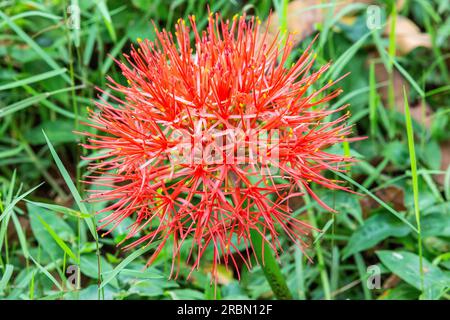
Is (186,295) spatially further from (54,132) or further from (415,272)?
(54,132)

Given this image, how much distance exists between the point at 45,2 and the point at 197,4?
0.44 meters

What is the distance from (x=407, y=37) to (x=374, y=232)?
2.41 ft

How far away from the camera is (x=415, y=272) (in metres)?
1.24

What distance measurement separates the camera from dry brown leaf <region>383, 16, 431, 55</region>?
180 centimetres

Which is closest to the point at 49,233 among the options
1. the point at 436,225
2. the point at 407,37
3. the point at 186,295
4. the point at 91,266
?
the point at 91,266

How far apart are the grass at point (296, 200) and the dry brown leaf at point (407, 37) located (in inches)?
1.1

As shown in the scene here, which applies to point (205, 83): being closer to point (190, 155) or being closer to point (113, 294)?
point (190, 155)

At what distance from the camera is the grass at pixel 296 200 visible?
1.26 meters

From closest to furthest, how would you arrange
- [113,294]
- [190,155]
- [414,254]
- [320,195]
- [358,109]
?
1. [190,155]
2. [113,294]
3. [414,254]
4. [320,195]
5. [358,109]

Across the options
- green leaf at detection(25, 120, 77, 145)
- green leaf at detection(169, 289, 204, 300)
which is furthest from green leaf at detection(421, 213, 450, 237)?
green leaf at detection(25, 120, 77, 145)

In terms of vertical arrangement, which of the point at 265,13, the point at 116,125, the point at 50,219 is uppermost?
the point at 265,13

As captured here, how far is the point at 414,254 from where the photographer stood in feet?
4.24

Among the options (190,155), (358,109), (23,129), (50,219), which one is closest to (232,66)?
(190,155)

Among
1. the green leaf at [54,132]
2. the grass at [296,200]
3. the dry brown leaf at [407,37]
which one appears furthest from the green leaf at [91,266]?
the dry brown leaf at [407,37]
